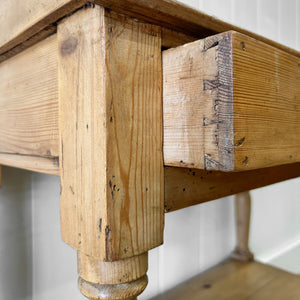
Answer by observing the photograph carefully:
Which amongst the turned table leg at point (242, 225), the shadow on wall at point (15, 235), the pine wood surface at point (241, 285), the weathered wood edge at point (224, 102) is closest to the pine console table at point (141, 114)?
the weathered wood edge at point (224, 102)

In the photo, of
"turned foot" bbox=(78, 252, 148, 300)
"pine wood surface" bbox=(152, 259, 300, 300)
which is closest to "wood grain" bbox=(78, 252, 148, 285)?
"turned foot" bbox=(78, 252, 148, 300)

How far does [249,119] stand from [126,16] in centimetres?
15

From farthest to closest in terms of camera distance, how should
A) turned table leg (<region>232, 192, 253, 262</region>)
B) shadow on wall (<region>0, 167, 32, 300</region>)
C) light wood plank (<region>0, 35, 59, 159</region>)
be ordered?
turned table leg (<region>232, 192, 253, 262</region>)
shadow on wall (<region>0, 167, 32, 300</region>)
light wood plank (<region>0, 35, 59, 159</region>)

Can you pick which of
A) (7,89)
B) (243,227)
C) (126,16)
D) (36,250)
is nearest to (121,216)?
(126,16)

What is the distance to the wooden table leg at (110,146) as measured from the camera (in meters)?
0.29

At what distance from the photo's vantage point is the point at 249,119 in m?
0.28

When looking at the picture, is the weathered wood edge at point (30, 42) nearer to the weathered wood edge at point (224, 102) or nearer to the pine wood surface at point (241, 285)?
the weathered wood edge at point (224, 102)

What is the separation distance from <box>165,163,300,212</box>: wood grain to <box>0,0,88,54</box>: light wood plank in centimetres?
19

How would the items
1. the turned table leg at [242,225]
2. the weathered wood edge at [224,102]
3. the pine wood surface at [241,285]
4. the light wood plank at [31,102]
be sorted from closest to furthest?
the weathered wood edge at [224,102] → the light wood plank at [31,102] → the pine wood surface at [241,285] → the turned table leg at [242,225]

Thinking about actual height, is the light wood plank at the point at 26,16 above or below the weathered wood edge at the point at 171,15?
above

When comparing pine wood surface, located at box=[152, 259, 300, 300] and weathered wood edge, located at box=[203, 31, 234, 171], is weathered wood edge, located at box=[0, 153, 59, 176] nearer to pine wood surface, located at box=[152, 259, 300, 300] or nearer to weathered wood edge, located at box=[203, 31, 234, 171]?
weathered wood edge, located at box=[203, 31, 234, 171]

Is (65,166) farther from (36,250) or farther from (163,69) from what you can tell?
(36,250)

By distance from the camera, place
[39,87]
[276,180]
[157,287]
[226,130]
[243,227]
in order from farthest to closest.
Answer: [243,227] → [157,287] → [276,180] → [39,87] → [226,130]

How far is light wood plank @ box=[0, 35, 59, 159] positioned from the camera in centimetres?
37
